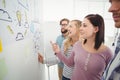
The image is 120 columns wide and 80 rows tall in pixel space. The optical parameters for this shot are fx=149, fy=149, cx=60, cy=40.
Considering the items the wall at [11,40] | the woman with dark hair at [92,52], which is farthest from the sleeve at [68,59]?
the wall at [11,40]

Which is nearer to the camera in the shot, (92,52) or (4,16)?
(4,16)

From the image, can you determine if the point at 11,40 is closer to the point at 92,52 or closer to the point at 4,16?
the point at 4,16

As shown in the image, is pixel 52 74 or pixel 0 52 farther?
pixel 52 74

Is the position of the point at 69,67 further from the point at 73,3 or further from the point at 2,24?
the point at 73,3

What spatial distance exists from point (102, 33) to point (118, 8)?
2.33ft

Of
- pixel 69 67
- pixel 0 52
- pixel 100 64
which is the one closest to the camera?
pixel 0 52

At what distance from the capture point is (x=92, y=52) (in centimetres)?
148

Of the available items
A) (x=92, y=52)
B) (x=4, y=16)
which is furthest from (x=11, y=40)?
(x=92, y=52)

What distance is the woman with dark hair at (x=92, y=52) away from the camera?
56.7 inches

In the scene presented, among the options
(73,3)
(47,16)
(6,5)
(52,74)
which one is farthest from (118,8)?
(73,3)

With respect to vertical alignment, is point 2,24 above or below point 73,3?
below

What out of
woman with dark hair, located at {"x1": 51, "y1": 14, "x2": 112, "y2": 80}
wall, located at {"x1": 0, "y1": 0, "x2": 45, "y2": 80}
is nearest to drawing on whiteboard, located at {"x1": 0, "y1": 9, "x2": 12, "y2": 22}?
wall, located at {"x1": 0, "y1": 0, "x2": 45, "y2": 80}

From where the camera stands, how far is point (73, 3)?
16.5 feet

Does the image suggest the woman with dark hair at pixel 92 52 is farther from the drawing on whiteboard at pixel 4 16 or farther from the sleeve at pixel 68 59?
the drawing on whiteboard at pixel 4 16
